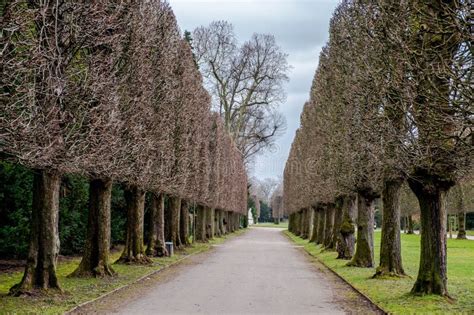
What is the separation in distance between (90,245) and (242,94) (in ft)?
135

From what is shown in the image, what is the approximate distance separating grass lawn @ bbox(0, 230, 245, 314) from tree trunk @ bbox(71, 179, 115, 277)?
1.67 ft

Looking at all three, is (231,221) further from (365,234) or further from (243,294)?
(243,294)

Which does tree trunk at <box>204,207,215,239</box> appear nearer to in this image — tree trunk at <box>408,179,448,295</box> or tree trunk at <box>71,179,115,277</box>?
tree trunk at <box>71,179,115,277</box>

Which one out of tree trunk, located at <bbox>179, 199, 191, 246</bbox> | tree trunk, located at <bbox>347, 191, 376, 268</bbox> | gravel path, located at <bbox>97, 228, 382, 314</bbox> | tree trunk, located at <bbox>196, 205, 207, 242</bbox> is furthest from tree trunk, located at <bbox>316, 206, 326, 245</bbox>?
gravel path, located at <bbox>97, 228, 382, 314</bbox>

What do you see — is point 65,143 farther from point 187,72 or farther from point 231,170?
point 231,170

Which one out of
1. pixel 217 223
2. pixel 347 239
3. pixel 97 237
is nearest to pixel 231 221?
pixel 217 223

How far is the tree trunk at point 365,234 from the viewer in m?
21.6

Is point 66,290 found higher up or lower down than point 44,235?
lower down

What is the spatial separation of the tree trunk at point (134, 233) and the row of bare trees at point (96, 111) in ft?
0.14

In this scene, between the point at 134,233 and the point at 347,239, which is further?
the point at 347,239

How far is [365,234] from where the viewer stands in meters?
21.6

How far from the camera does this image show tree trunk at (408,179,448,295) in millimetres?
13133

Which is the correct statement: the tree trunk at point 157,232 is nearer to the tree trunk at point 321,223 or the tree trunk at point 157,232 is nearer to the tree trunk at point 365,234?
the tree trunk at point 365,234

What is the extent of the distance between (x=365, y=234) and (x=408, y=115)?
9.82 metres
